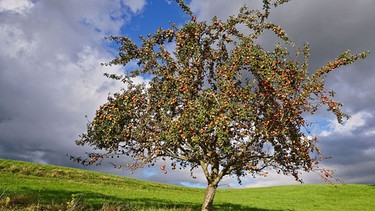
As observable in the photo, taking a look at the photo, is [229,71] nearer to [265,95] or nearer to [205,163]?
[265,95]

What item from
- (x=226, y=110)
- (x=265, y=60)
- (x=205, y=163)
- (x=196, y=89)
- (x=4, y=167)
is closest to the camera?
(x=226, y=110)

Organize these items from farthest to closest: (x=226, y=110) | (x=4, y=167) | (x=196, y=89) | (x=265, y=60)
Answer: (x=4, y=167) → (x=196, y=89) → (x=265, y=60) → (x=226, y=110)

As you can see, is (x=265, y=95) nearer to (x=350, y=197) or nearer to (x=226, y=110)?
(x=226, y=110)

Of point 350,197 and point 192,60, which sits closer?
point 192,60

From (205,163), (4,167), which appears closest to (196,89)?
(205,163)

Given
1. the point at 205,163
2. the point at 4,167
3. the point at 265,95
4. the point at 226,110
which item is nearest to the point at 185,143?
the point at 205,163

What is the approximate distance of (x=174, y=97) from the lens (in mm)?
18125

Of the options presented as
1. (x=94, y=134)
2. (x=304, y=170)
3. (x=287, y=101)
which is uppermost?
(x=287, y=101)

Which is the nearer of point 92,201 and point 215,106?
point 215,106

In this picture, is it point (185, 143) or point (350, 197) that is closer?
point (185, 143)

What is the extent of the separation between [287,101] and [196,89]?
4690 mm

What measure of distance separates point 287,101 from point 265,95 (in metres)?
1.24

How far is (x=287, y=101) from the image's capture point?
1717 centimetres

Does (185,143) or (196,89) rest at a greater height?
(196,89)
